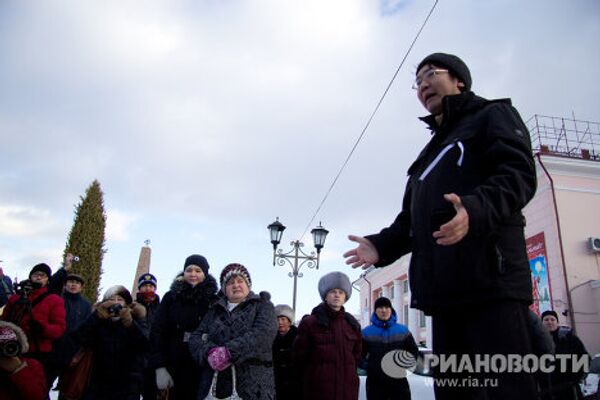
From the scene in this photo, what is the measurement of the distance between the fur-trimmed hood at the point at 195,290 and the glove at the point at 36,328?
1.55 m

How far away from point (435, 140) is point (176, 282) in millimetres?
3443

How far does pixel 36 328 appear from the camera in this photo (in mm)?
4812

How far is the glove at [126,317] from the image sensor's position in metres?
4.53

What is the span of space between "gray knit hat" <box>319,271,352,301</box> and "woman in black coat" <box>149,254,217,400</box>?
1268mm

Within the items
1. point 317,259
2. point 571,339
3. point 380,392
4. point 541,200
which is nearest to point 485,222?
point 380,392

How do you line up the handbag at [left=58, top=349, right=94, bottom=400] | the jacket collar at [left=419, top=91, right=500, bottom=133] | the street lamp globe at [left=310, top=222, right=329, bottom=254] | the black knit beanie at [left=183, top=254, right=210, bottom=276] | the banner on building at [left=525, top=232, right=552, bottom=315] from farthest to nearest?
1. the banner on building at [left=525, top=232, right=552, bottom=315]
2. the street lamp globe at [left=310, top=222, right=329, bottom=254]
3. the black knit beanie at [left=183, top=254, right=210, bottom=276]
4. the handbag at [left=58, top=349, right=94, bottom=400]
5. the jacket collar at [left=419, top=91, right=500, bottom=133]

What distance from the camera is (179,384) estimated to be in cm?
414

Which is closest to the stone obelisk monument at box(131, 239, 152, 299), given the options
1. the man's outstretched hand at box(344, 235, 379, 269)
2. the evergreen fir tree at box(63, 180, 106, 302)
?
the evergreen fir tree at box(63, 180, 106, 302)

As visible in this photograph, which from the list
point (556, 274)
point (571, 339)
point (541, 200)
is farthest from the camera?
point (541, 200)

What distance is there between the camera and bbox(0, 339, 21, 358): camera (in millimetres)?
3801

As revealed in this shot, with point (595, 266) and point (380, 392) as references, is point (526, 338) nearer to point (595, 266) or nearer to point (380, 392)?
point (380, 392)

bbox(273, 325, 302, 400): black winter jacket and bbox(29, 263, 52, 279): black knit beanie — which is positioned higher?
bbox(29, 263, 52, 279): black knit beanie

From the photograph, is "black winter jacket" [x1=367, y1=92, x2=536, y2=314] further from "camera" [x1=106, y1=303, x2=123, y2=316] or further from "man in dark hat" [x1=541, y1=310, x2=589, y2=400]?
"man in dark hat" [x1=541, y1=310, x2=589, y2=400]

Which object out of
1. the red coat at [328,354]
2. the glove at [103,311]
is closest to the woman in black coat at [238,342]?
the red coat at [328,354]
